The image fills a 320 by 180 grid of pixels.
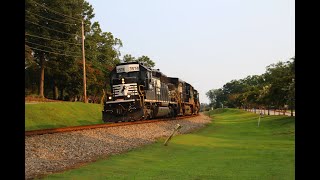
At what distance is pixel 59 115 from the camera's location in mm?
32125

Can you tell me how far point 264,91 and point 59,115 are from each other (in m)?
38.0

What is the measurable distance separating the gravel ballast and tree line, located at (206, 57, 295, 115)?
71.3 ft

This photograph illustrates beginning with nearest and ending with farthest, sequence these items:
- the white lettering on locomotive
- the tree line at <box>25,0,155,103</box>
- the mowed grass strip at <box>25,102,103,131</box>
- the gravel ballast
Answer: the gravel ballast
the white lettering on locomotive
the mowed grass strip at <box>25,102,103,131</box>
the tree line at <box>25,0,155,103</box>

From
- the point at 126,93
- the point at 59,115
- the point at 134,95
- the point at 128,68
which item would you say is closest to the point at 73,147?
the point at 134,95

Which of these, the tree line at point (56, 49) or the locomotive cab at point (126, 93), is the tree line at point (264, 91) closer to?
the locomotive cab at point (126, 93)

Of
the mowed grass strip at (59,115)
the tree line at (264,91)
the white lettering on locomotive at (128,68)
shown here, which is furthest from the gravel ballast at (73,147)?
the tree line at (264,91)

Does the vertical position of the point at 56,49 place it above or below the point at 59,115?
above

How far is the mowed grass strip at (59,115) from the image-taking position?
91.6 feet

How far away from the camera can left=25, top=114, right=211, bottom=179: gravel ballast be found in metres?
9.86

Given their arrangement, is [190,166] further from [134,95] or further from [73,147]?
[134,95]

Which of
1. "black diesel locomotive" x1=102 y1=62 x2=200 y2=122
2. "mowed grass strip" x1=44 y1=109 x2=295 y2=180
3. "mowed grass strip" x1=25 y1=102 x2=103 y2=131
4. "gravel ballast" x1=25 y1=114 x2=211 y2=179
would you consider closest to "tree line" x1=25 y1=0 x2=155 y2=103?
"mowed grass strip" x1=25 y1=102 x2=103 y2=131

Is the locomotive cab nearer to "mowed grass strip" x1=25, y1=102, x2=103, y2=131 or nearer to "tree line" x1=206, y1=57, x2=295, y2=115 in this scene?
"mowed grass strip" x1=25, y1=102, x2=103, y2=131
